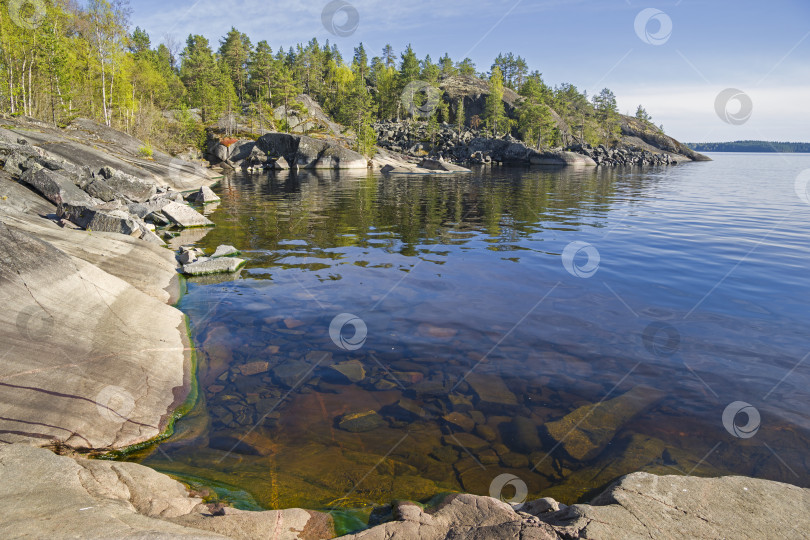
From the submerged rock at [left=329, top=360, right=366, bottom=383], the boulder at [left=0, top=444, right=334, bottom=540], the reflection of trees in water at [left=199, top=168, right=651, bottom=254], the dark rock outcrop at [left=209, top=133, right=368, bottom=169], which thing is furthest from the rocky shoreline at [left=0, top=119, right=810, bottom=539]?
the dark rock outcrop at [left=209, top=133, right=368, bottom=169]

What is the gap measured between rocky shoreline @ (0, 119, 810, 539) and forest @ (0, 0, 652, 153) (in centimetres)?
4194

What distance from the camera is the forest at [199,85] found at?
39.9m

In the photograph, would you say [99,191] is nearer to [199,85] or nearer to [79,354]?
[79,354]

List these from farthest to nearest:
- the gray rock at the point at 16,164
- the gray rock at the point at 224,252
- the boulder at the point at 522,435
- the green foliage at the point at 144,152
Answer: the green foliage at the point at 144,152, the gray rock at the point at 16,164, the gray rock at the point at 224,252, the boulder at the point at 522,435

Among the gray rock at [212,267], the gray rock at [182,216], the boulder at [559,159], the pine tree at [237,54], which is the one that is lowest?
the gray rock at [212,267]

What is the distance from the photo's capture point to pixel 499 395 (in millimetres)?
7176

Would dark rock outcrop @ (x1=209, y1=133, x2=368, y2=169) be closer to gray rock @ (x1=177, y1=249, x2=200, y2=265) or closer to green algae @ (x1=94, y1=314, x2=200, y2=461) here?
gray rock @ (x1=177, y1=249, x2=200, y2=265)

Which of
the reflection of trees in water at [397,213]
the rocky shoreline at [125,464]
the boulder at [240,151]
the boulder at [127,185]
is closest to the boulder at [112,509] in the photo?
the rocky shoreline at [125,464]

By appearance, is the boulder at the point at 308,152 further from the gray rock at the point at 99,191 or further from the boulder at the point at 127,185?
the gray rock at the point at 99,191

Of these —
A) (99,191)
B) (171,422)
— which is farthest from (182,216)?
(171,422)

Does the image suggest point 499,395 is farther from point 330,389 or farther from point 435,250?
point 435,250

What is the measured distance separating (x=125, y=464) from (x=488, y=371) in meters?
5.64

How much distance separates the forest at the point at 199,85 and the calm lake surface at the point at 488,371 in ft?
136

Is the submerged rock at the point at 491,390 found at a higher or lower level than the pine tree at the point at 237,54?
lower
